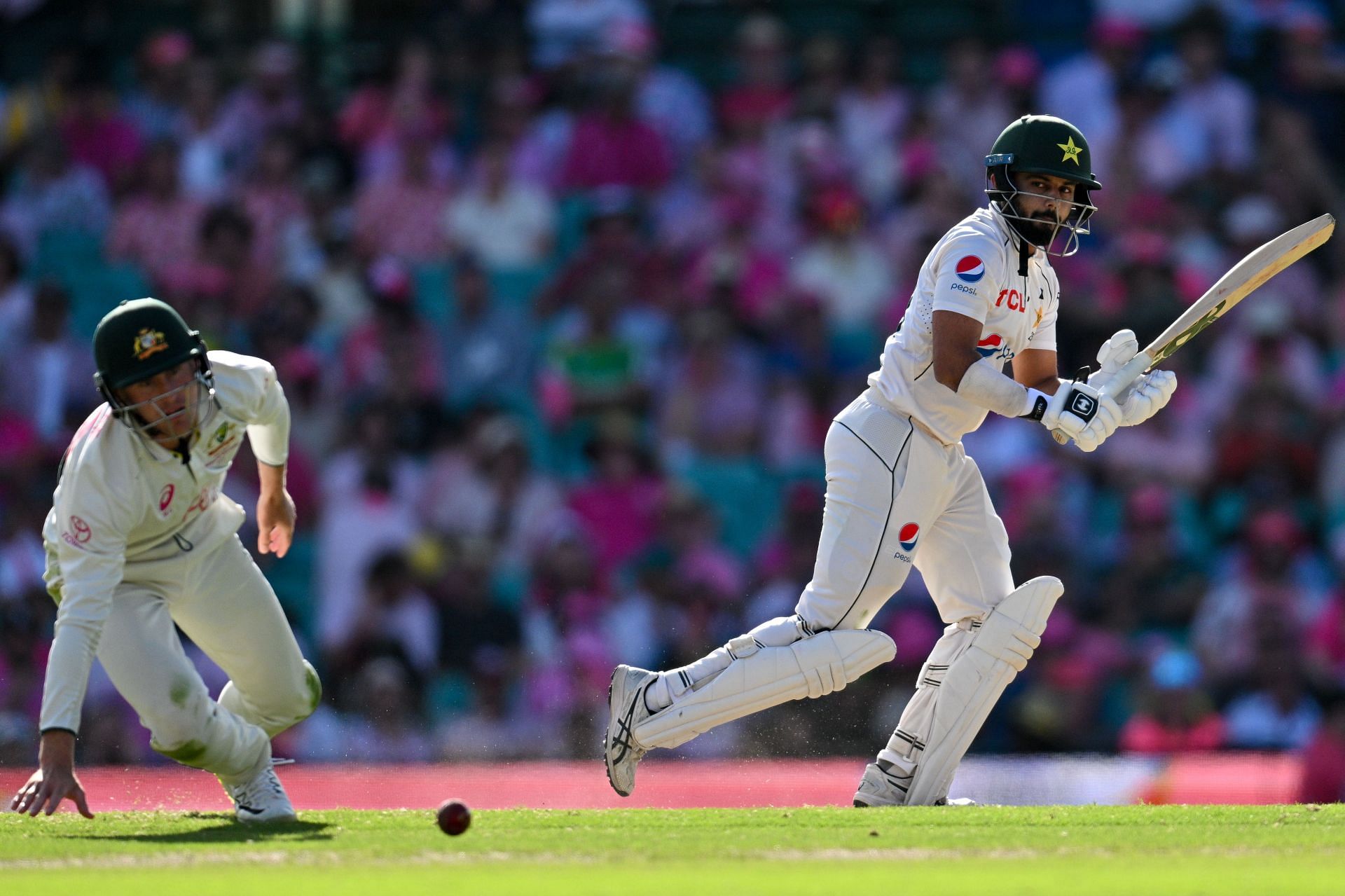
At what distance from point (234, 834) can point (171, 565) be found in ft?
2.82

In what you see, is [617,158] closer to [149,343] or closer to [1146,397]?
[1146,397]

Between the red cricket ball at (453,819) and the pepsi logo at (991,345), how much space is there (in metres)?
2.22

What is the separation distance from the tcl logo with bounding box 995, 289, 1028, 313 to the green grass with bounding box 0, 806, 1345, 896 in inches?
64.7

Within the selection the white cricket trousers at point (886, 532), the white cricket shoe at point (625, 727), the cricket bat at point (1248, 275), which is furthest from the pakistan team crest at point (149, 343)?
the cricket bat at point (1248, 275)

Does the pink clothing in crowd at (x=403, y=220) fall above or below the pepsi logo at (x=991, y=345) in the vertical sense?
above

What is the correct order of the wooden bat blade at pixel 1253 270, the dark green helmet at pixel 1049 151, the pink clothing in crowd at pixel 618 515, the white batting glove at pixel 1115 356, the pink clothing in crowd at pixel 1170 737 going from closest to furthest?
the white batting glove at pixel 1115 356
the dark green helmet at pixel 1049 151
the wooden bat blade at pixel 1253 270
the pink clothing in crowd at pixel 1170 737
the pink clothing in crowd at pixel 618 515

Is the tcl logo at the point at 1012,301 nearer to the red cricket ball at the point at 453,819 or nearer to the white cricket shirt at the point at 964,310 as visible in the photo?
the white cricket shirt at the point at 964,310

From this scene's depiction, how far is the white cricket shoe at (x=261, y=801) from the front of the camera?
5684 mm

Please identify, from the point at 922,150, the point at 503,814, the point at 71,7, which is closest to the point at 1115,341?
the point at 503,814

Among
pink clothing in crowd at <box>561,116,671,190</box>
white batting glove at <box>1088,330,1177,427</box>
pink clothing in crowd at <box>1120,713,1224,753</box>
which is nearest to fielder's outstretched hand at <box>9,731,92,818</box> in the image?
white batting glove at <box>1088,330,1177,427</box>

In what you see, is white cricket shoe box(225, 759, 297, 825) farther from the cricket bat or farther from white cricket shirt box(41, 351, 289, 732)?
the cricket bat

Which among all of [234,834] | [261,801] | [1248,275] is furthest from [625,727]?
[1248,275]

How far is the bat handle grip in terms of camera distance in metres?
5.72

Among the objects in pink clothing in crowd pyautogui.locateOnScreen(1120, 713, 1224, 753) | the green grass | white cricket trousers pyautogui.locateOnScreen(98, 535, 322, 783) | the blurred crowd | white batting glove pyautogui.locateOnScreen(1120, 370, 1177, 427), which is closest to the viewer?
the green grass
